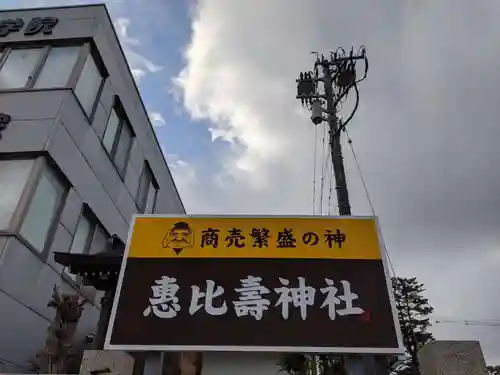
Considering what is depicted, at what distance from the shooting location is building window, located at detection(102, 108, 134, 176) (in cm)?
1232

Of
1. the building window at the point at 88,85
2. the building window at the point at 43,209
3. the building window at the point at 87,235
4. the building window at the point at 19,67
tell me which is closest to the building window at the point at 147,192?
the building window at the point at 87,235

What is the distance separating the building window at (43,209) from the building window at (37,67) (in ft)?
8.80

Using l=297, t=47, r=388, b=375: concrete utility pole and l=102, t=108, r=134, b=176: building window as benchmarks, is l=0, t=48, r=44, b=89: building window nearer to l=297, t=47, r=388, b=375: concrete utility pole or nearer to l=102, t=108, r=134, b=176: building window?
l=102, t=108, r=134, b=176: building window

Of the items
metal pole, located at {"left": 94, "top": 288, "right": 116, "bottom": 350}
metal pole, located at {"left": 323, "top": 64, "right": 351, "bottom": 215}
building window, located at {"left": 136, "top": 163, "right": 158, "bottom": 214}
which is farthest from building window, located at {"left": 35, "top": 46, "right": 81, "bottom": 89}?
metal pole, located at {"left": 323, "top": 64, "right": 351, "bottom": 215}

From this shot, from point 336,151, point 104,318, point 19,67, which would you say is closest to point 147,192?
point 19,67

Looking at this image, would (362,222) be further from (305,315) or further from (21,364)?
(21,364)

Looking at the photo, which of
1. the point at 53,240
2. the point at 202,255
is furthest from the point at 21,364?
the point at 202,255

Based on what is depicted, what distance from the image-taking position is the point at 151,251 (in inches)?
200

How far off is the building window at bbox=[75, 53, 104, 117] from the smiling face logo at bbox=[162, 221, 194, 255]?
23.0ft

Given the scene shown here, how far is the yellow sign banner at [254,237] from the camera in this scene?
16.5ft

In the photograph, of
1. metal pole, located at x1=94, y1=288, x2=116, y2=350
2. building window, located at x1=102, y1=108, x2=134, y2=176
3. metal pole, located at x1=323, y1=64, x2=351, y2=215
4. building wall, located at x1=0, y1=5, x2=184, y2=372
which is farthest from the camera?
building window, located at x1=102, y1=108, x2=134, y2=176

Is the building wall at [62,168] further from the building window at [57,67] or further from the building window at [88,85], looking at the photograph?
the building window at [57,67]

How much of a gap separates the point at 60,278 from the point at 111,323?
231 inches

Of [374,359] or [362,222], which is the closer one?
[374,359]
